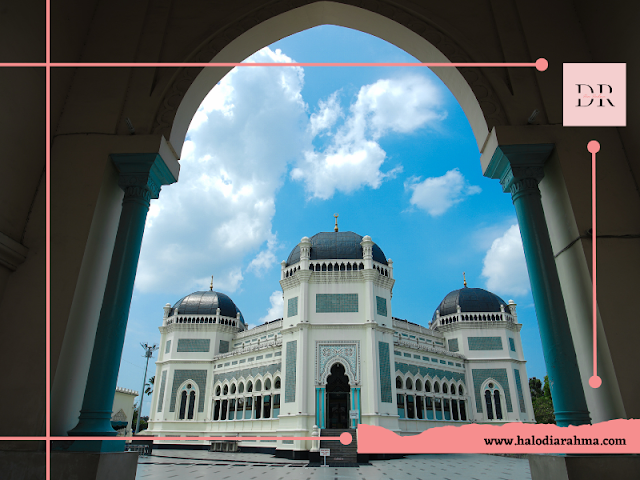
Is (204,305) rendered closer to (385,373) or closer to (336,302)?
(336,302)

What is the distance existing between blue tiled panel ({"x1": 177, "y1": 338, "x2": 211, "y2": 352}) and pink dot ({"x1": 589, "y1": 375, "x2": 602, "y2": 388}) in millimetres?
26046

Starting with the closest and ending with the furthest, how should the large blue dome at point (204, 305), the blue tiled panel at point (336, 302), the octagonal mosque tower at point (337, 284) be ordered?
the octagonal mosque tower at point (337, 284)
the blue tiled panel at point (336, 302)
the large blue dome at point (204, 305)

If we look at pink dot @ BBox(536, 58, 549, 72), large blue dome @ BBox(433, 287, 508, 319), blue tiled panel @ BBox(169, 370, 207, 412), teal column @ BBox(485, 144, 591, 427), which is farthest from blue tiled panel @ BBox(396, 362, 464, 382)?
pink dot @ BBox(536, 58, 549, 72)

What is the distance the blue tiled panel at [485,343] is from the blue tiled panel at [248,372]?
13593 millimetres

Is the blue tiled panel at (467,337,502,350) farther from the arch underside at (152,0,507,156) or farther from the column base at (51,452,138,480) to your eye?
the column base at (51,452,138,480)

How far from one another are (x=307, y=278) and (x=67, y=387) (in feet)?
55.6

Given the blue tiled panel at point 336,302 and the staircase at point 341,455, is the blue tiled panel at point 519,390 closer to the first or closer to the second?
the blue tiled panel at point 336,302

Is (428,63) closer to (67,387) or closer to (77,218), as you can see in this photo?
(77,218)

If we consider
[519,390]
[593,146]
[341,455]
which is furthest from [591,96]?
[519,390]

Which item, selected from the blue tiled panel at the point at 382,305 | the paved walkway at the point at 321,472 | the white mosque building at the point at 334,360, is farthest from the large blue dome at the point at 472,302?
the paved walkway at the point at 321,472

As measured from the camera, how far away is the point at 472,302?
92.0 feet

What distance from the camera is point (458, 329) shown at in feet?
90.4

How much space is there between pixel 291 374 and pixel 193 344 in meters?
10.8

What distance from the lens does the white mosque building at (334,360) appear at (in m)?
18.7
